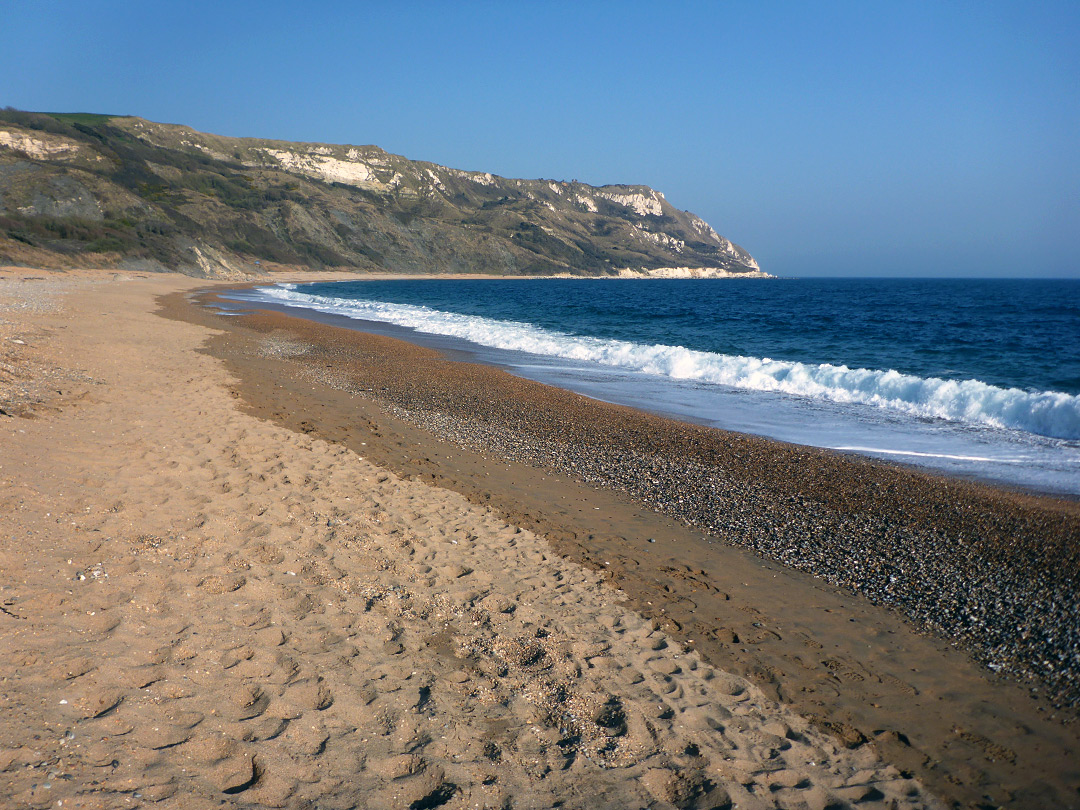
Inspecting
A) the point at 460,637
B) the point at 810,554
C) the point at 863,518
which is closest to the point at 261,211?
the point at 863,518

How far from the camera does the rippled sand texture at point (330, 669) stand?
9.22 feet

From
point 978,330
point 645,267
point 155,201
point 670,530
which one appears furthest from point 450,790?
point 645,267

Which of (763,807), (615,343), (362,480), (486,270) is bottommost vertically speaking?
(763,807)

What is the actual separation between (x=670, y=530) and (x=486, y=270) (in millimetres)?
131127

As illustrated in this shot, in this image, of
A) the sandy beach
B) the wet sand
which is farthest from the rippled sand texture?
the wet sand

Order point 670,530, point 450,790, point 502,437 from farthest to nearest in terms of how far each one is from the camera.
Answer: point 502,437 → point 670,530 → point 450,790

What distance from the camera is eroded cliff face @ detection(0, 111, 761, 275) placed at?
59375 millimetres

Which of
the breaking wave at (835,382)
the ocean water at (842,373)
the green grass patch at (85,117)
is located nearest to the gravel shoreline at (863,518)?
the ocean water at (842,373)

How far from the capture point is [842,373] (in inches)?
618

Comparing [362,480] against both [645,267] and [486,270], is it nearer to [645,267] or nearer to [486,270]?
[486,270]

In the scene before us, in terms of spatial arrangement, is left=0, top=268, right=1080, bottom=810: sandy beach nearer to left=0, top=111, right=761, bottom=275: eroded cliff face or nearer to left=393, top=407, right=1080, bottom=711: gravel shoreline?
left=393, top=407, right=1080, bottom=711: gravel shoreline

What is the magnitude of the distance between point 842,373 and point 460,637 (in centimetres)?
Answer: 1455

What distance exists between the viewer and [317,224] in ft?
357

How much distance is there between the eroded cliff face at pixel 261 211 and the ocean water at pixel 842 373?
3560 centimetres
